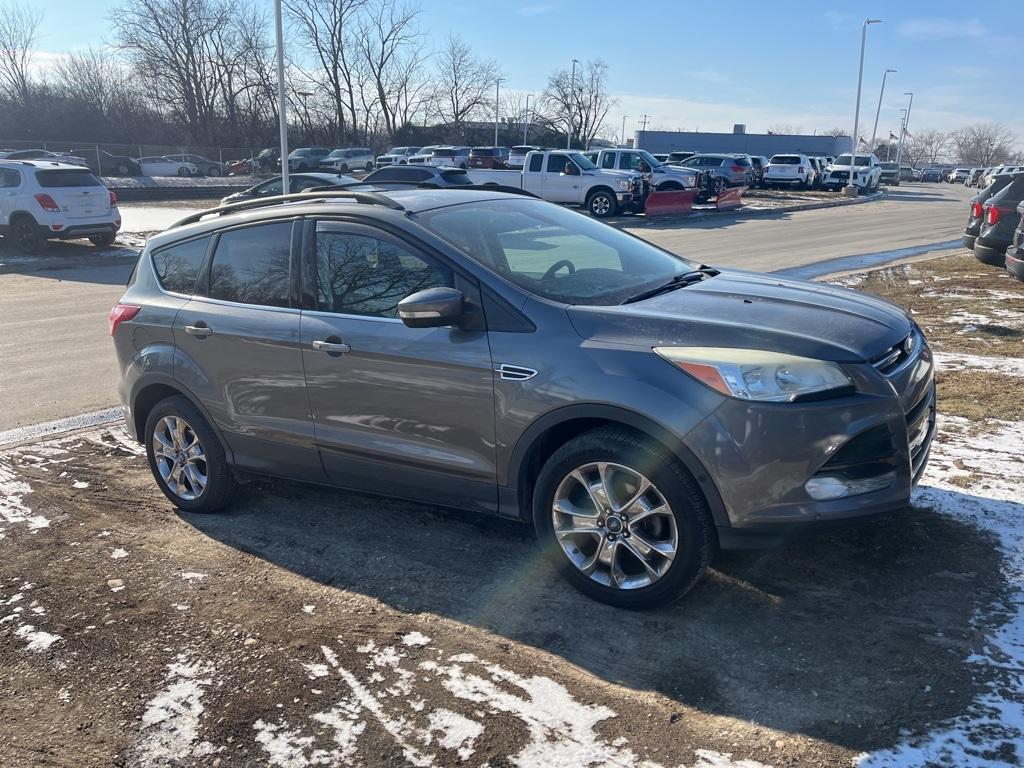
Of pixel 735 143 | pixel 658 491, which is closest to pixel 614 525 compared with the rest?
pixel 658 491

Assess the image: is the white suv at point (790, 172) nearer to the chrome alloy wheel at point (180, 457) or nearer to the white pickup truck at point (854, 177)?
the white pickup truck at point (854, 177)

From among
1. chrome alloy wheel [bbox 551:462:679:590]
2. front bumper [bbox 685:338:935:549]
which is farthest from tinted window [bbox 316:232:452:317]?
front bumper [bbox 685:338:935:549]

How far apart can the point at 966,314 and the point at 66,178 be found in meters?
16.8

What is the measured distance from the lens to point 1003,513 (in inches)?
164

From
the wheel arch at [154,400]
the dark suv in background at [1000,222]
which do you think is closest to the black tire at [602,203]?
the dark suv in background at [1000,222]

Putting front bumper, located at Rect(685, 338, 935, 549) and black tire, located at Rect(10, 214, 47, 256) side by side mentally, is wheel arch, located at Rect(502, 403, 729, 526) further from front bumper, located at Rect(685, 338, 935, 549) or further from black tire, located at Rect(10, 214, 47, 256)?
black tire, located at Rect(10, 214, 47, 256)

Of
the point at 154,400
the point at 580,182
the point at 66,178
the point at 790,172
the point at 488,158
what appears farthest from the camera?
the point at 488,158

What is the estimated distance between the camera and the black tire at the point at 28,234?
16.9 meters

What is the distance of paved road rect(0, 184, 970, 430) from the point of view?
7.24 m

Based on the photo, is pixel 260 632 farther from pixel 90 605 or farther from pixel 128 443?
pixel 128 443

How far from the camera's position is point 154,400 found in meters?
4.90

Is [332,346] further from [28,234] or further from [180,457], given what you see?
[28,234]

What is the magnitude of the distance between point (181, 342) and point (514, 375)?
2186 millimetres

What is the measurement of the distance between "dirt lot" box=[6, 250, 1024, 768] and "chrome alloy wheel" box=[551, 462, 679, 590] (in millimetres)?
182
